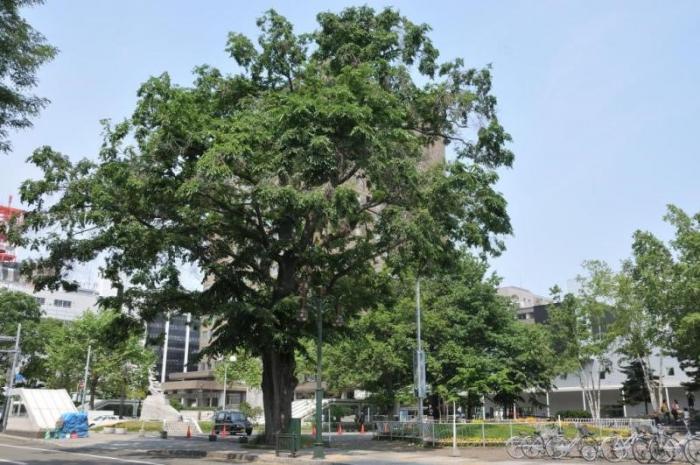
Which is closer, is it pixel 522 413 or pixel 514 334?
pixel 514 334

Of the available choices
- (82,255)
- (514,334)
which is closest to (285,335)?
(82,255)

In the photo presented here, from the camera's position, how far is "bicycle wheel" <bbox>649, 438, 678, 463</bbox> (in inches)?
701

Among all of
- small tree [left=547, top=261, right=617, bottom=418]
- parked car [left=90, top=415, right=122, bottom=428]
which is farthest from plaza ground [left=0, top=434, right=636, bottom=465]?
parked car [left=90, top=415, right=122, bottom=428]

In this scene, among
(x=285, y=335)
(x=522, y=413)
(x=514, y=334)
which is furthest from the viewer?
(x=522, y=413)

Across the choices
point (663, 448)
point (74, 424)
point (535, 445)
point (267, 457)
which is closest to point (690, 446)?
point (663, 448)

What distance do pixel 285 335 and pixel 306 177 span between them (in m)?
6.20

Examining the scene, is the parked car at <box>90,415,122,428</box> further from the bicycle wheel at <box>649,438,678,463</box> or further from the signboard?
the bicycle wheel at <box>649,438,678,463</box>

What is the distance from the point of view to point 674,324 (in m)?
37.5

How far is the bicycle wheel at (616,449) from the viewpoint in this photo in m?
18.8

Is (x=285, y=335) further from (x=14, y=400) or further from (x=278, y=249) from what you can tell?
(x=14, y=400)

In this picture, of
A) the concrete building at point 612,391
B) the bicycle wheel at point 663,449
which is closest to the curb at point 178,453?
the bicycle wheel at point 663,449

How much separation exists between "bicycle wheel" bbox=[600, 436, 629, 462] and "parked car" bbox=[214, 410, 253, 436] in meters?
26.3

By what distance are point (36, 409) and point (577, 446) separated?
33.4m

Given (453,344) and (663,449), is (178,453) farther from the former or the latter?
(453,344)
